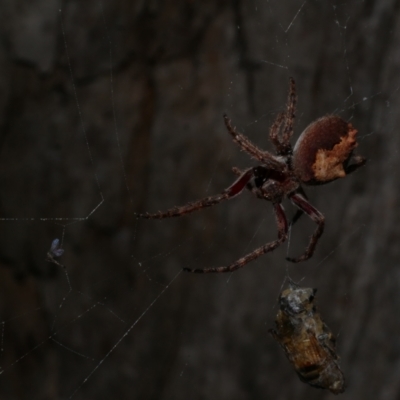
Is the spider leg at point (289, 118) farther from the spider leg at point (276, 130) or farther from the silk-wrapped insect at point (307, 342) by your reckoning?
the silk-wrapped insect at point (307, 342)

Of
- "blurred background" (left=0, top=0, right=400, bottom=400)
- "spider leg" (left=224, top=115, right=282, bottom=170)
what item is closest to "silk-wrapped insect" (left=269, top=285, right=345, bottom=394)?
"spider leg" (left=224, top=115, right=282, bottom=170)

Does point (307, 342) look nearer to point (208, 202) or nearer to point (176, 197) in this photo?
point (208, 202)

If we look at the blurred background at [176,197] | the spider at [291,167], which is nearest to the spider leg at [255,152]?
the spider at [291,167]

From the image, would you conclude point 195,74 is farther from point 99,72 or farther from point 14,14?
point 14,14

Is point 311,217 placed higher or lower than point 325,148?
lower

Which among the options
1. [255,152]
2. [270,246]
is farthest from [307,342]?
[255,152]

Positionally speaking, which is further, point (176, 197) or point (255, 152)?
point (176, 197)
